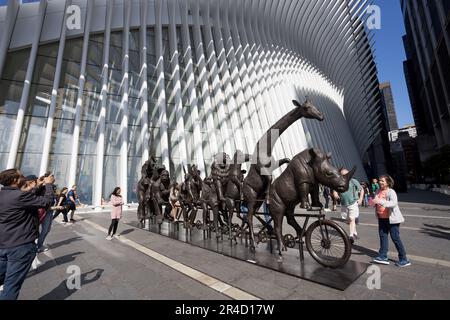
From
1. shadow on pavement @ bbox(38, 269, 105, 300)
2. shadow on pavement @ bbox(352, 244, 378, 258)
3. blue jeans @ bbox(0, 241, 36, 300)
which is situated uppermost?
blue jeans @ bbox(0, 241, 36, 300)

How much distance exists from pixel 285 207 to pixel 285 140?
907 inches

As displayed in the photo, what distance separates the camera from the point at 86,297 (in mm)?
3326

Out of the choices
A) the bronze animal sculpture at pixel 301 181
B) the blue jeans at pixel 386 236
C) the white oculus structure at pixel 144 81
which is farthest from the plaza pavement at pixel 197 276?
the white oculus structure at pixel 144 81

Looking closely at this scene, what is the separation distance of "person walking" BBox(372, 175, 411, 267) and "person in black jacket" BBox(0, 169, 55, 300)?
553 centimetres

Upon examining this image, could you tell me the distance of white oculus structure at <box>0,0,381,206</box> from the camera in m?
16.5

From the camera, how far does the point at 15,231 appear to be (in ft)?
9.02

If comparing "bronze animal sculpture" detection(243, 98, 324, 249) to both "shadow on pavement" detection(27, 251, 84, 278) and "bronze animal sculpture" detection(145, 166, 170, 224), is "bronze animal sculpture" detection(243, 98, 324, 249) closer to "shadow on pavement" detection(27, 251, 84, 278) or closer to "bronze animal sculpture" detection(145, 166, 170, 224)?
"bronze animal sculpture" detection(145, 166, 170, 224)

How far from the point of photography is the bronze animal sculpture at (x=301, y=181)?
400cm

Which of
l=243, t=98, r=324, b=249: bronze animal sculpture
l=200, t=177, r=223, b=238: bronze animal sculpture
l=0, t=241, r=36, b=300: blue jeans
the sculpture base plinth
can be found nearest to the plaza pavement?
the sculpture base plinth

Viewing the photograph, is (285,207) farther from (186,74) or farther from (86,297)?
(186,74)

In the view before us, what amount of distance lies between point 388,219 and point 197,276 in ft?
12.4

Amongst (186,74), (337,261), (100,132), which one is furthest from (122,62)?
(337,261)

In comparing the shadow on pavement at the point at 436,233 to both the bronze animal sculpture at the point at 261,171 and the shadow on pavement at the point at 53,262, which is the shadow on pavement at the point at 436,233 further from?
the shadow on pavement at the point at 53,262

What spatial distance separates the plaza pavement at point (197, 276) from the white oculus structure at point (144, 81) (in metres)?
11.7
